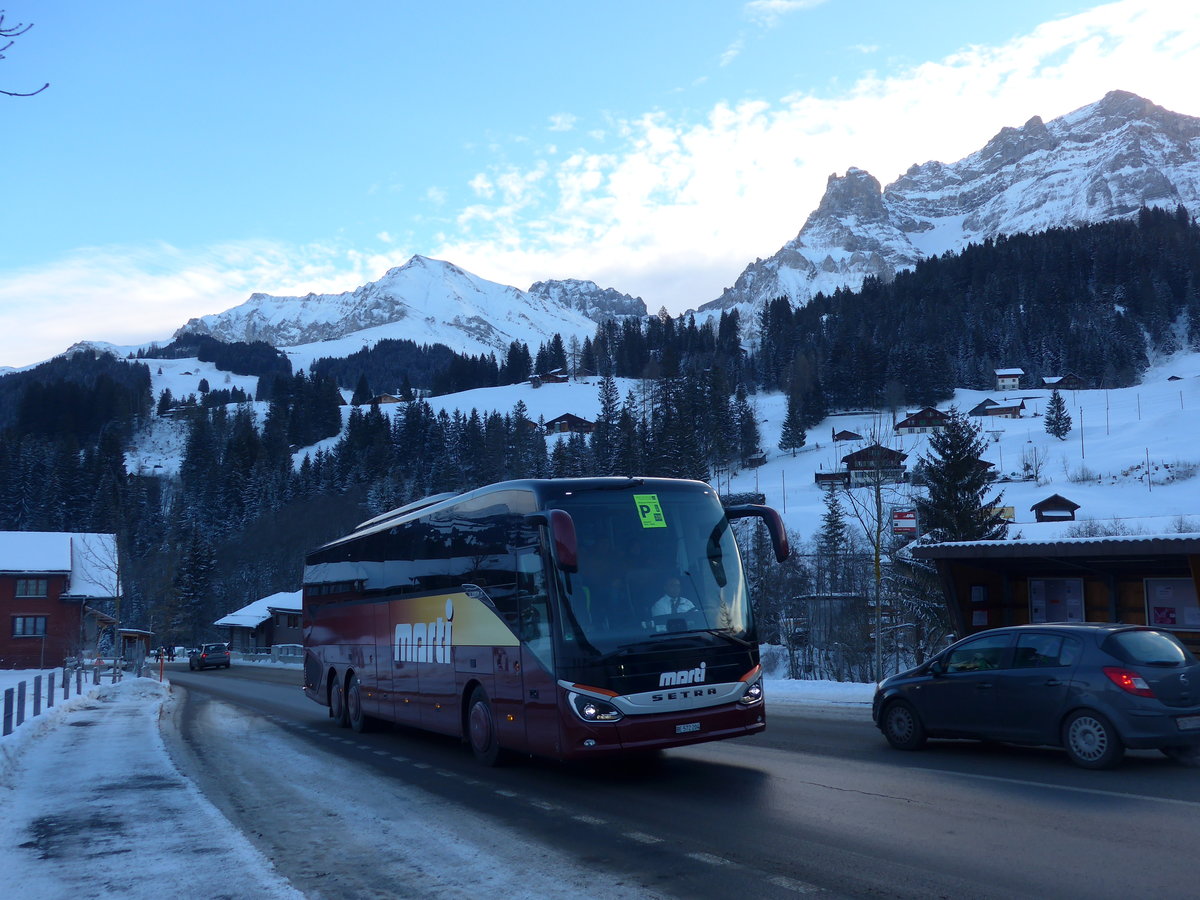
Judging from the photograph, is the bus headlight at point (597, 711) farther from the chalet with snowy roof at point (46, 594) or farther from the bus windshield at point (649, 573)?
the chalet with snowy roof at point (46, 594)

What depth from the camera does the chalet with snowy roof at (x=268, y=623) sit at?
241ft

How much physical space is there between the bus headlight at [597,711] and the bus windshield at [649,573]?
1.65ft

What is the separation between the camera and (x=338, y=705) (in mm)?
18391

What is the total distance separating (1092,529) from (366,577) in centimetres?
5653

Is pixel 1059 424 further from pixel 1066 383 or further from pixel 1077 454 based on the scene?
pixel 1066 383

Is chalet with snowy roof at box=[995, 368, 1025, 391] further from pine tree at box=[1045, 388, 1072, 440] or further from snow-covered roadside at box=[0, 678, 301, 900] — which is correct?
snow-covered roadside at box=[0, 678, 301, 900]

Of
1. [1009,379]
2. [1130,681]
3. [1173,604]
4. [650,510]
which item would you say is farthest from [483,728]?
[1009,379]

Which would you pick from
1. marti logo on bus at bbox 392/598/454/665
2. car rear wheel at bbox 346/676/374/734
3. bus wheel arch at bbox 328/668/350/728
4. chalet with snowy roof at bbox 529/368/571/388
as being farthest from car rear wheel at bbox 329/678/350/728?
chalet with snowy roof at bbox 529/368/571/388

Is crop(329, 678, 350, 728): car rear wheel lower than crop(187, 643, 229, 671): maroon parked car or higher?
higher

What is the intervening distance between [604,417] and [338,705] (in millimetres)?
117400

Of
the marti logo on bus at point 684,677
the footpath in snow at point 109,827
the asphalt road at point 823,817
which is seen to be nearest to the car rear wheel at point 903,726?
the asphalt road at point 823,817

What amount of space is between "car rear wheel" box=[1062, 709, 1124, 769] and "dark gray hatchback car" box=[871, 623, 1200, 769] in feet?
0.03

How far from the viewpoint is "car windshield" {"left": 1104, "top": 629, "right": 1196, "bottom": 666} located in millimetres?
9727

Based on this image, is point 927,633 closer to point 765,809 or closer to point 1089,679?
point 1089,679
